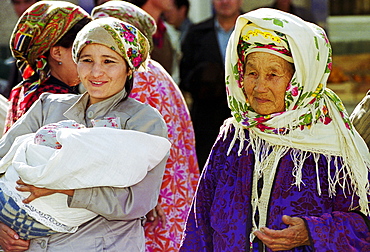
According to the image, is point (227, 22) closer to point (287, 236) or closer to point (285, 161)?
point (285, 161)

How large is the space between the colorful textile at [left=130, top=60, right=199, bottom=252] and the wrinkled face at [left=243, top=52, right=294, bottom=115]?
1.03m

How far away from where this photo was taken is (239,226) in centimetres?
305

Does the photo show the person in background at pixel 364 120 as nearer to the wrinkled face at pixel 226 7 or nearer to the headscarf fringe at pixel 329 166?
the headscarf fringe at pixel 329 166

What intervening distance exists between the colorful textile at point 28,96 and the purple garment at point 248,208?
0.93m

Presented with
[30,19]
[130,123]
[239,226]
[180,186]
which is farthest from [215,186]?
[30,19]

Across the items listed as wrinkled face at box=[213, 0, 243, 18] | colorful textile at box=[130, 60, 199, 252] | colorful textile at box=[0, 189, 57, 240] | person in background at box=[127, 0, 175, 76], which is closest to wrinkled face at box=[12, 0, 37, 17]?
person in background at box=[127, 0, 175, 76]

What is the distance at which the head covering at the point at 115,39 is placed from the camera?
3189 mm

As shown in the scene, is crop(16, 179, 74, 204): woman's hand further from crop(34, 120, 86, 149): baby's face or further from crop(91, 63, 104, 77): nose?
crop(91, 63, 104, 77): nose

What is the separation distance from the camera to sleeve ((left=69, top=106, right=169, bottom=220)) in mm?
2996

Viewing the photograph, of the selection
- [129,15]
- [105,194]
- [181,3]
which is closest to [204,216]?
[105,194]

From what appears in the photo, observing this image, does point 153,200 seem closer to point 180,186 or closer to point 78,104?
point 78,104

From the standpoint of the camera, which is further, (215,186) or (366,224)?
(215,186)

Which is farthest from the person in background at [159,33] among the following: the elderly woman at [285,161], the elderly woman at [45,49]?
the elderly woman at [285,161]

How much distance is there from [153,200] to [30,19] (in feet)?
3.85
